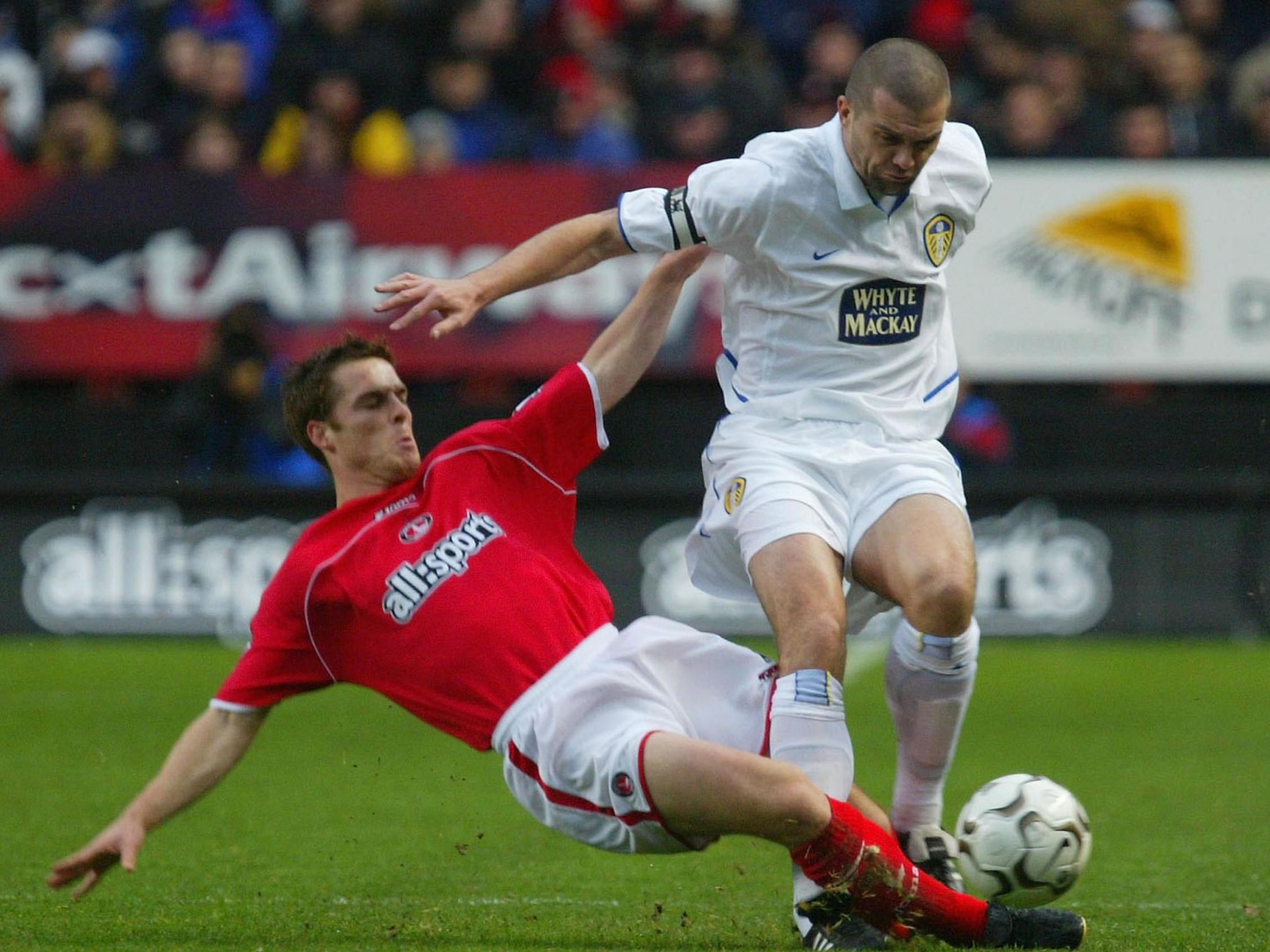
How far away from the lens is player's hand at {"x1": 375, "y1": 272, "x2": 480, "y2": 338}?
4.77 metres

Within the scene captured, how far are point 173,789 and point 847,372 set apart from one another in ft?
6.89

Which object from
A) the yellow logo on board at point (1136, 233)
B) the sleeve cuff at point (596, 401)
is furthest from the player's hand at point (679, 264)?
the yellow logo on board at point (1136, 233)

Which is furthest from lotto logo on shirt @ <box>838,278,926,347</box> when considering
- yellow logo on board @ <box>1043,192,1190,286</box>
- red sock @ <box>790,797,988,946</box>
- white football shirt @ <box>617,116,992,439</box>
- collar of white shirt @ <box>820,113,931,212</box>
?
yellow logo on board @ <box>1043,192,1190,286</box>

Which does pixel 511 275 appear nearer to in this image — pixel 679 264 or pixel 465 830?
pixel 679 264

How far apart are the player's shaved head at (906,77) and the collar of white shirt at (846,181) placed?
0.62ft

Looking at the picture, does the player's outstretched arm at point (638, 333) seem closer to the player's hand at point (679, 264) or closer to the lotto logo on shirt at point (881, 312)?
the player's hand at point (679, 264)

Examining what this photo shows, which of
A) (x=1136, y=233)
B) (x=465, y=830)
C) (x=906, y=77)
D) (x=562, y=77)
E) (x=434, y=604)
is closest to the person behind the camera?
(x=434, y=604)

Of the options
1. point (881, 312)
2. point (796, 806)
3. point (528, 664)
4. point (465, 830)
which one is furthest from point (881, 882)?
point (465, 830)

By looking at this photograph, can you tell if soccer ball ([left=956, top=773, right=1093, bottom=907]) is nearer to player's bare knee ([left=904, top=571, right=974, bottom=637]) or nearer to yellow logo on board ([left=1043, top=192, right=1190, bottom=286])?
player's bare knee ([left=904, top=571, right=974, bottom=637])

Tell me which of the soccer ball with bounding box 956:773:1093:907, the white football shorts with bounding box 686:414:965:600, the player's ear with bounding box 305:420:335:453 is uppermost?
the player's ear with bounding box 305:420:335:453

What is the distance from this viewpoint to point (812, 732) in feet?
15.8

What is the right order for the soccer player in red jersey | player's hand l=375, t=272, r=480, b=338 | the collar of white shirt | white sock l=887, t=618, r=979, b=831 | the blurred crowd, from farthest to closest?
the blurred crowd
the collar of white shirt
white sock l=887, t=618, r=979, b=831
player's hand l=375, t=272, r=480, b=338
the soccer player in red jersey

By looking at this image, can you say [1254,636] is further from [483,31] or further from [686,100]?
[483,31]

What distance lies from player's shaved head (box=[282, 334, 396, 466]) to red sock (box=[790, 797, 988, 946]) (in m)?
1.72
